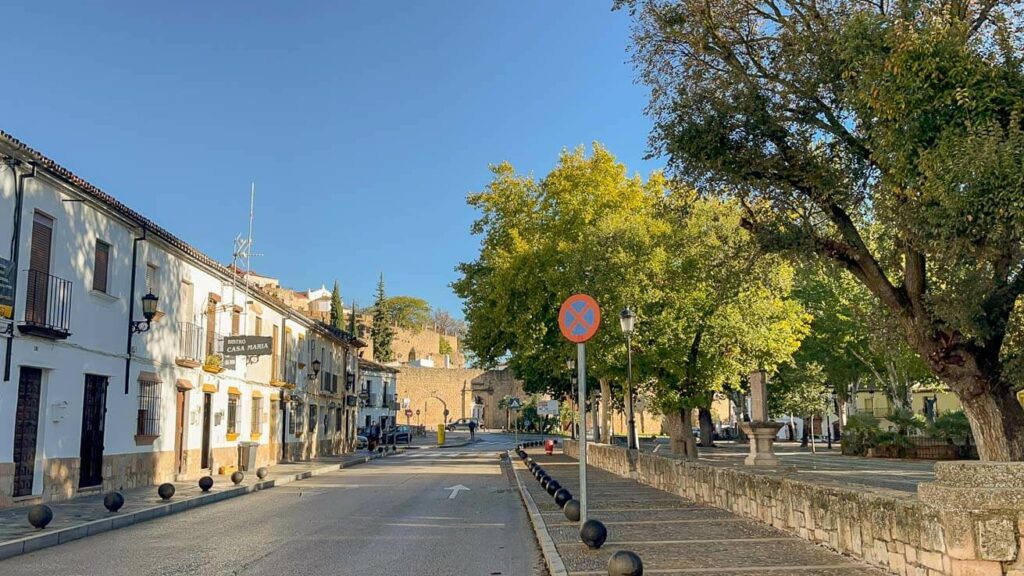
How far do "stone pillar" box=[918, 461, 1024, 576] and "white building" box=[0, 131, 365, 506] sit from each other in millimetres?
14189

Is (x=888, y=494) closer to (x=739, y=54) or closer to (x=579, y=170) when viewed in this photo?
(x=739, y=54)

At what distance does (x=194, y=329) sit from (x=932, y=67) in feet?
64.0

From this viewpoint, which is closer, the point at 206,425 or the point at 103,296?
the point at 103,296

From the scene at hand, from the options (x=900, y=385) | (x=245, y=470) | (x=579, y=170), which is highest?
(x=579, y=170)

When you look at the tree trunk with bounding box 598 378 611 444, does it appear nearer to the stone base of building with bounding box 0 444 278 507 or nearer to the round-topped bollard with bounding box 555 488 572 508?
the stone base of building with bounding box 0 444 278 507

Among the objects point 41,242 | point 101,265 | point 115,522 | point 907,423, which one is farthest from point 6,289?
point 907,423

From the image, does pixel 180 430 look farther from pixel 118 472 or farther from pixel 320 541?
pixel 320 541

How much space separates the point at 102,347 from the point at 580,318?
12229mm

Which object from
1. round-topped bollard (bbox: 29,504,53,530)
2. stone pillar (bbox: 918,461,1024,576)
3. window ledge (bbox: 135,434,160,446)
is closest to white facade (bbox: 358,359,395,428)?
window ledge (bbox: 135,434,160,446)

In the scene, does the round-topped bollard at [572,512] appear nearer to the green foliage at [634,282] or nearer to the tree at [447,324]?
the green foliage at [634,282]

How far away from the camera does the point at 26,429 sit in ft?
47.5

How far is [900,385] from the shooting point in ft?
135

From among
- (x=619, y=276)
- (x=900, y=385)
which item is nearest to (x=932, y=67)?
(x=619, y=276)

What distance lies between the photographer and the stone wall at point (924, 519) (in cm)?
597
